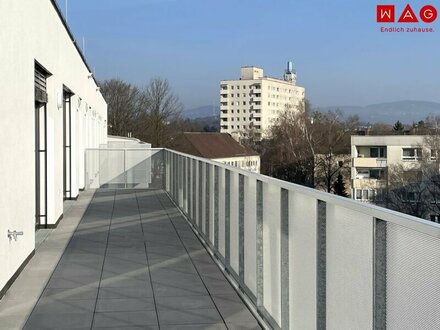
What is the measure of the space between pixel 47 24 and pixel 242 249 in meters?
6.59

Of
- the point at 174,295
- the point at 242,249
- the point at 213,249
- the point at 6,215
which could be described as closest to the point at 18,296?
the point at 6,215

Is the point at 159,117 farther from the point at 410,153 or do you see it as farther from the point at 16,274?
the point at 16,274

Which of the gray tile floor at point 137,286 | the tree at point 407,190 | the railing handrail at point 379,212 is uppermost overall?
the railing handrail at point 379,212

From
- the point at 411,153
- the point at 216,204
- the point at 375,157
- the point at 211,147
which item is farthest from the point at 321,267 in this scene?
the point at 211,147

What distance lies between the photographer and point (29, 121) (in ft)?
28.5

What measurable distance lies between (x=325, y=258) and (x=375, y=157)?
237 feet

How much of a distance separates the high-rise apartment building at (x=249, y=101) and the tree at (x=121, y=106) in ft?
293

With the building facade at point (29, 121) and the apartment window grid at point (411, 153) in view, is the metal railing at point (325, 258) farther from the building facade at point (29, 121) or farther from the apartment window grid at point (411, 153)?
the apartment window grid at point (411, 153)

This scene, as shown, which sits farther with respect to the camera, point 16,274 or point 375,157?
point 375,157

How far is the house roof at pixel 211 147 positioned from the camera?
241 ft

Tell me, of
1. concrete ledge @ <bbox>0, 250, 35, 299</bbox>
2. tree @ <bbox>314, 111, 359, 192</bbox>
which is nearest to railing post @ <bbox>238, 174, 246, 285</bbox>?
→ concrete ledge @ <bbox>0, 250, 35, 299</bbox>

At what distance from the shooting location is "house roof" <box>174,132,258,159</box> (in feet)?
241

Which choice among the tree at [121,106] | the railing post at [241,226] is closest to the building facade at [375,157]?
the tree at [121,106]

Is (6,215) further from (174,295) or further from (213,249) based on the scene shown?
(213,249)
